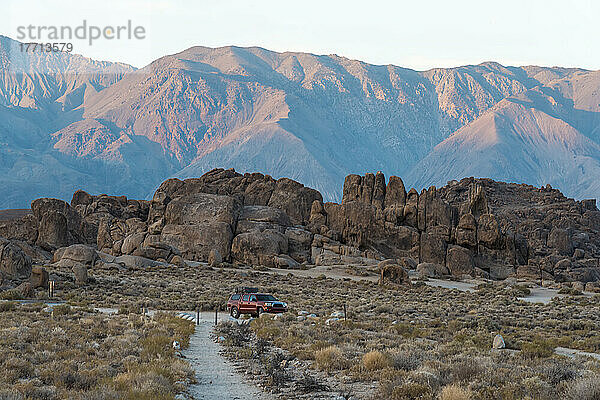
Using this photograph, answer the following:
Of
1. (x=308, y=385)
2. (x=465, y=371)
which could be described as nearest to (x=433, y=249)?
(x=465, y=371)

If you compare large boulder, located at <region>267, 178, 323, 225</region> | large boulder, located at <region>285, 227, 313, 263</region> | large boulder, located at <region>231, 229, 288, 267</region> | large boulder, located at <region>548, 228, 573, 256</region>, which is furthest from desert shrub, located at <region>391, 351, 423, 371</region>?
large boulder, located at <region>548, 228, 573, 256</region>

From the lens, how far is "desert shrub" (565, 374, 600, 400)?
11.9 meters

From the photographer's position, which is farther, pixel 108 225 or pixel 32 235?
pixel 108 225

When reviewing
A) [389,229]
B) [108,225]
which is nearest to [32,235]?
[108,225]

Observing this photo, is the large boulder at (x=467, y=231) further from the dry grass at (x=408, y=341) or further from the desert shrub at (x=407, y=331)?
the desert shrub at (x=407, y=331)

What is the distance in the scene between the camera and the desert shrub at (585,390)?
39.0 feet

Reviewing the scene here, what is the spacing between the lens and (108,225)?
86.9m

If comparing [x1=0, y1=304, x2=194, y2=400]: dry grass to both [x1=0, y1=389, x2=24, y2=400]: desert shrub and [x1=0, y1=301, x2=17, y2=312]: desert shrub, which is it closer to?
[x1=0, y1=389, x2=24, y2=400]: desert shrub

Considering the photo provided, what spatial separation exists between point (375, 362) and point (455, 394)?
467 cm

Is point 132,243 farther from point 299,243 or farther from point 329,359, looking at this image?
point 329,359

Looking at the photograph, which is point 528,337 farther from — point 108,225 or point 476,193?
point 476,193

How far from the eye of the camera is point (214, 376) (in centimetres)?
1716

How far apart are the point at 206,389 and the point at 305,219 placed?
266ft

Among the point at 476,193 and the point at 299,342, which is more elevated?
the point at 476,193
